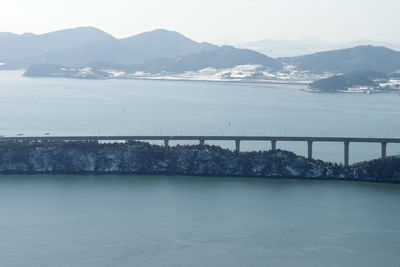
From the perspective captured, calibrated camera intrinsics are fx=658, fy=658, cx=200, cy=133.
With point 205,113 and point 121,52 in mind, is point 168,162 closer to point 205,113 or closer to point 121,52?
point 205,113

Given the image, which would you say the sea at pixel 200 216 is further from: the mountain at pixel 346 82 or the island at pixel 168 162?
the mountain at pixel 346 82

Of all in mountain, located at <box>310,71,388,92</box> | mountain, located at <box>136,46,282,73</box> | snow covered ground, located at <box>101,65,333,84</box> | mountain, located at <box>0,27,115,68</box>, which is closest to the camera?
mountain, located at <box>310,71,388,92</box>

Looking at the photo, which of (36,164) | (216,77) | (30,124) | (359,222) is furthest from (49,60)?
(359,222)

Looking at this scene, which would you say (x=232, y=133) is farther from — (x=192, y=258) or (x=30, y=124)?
(x=192, y=258)

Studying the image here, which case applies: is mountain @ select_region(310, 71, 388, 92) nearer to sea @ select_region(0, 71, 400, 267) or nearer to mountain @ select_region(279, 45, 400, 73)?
mountain @ select_region(279, 45, 400, 73)

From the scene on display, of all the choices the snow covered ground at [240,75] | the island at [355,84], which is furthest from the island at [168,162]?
the snow covered ground at [240,75]

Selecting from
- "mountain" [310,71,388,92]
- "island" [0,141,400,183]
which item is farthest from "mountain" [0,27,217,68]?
"island" [0,141,400,183]
